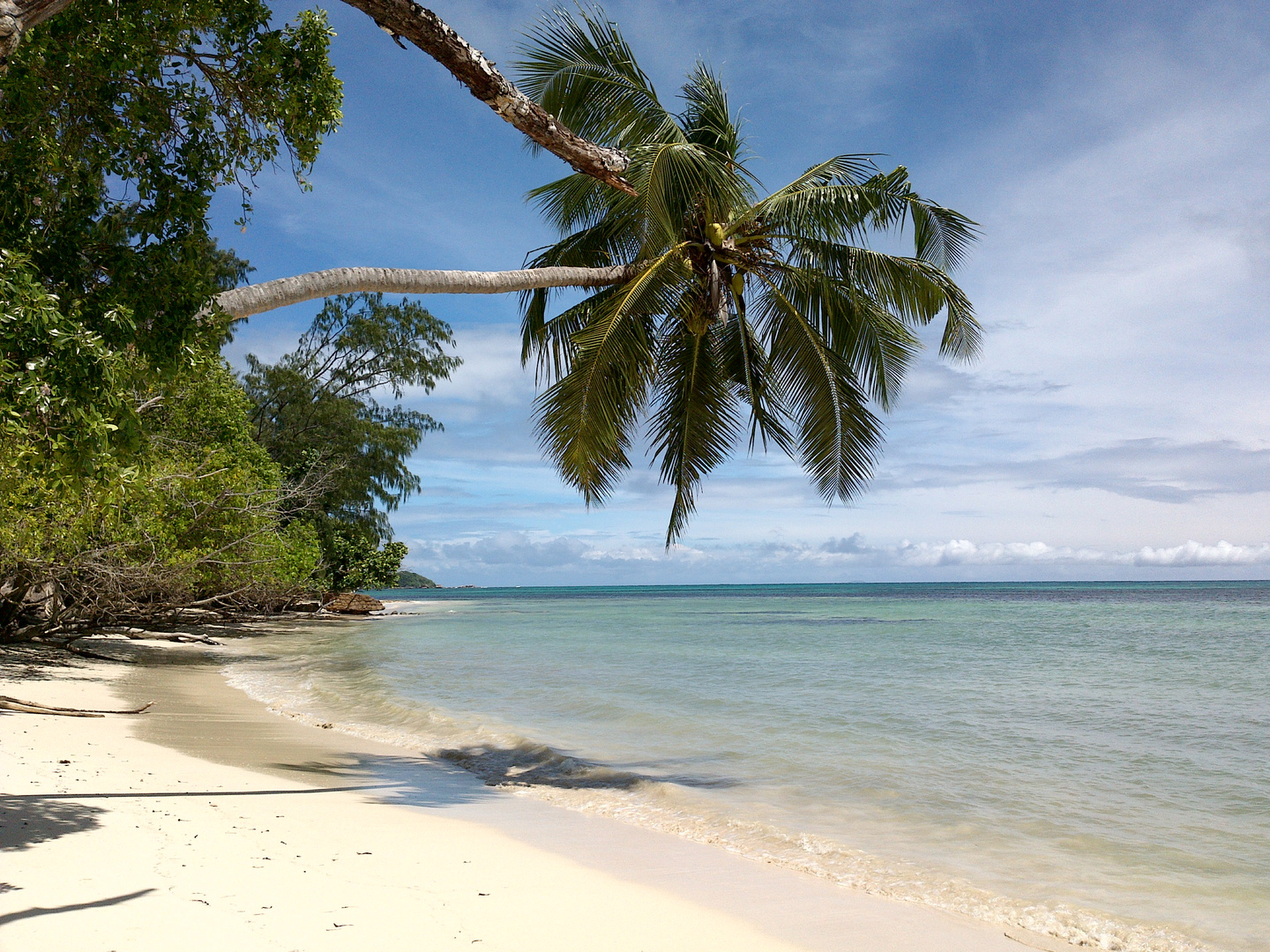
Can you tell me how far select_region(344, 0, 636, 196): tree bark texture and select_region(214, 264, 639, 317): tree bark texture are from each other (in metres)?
1.34

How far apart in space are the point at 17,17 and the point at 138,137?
5.85 feet

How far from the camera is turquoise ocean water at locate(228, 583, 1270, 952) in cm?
450

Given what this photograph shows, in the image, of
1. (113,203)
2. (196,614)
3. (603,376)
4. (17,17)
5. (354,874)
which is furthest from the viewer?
(196,614)

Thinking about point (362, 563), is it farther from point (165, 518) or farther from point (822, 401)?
point (822, 401)

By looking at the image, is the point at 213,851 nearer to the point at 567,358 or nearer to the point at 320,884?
the point at 320,884

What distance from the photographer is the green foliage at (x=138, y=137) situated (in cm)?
391

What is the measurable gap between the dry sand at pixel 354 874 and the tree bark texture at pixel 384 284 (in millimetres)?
2648

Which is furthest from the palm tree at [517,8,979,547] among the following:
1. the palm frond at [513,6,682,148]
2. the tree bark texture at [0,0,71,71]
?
the tree bark texture at [0,0,71,71]

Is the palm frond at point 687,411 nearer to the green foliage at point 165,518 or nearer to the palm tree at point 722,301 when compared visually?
the palm tree at point 722,301

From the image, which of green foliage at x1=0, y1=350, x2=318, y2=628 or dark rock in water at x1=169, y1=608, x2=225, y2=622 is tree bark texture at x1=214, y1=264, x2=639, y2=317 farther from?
dark rock in water at x1=169, y1=608, x2=225, y2=622

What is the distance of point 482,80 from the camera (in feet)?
13.7

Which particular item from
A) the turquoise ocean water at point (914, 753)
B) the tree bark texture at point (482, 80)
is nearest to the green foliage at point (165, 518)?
the tree bark texture at point (482, 80)

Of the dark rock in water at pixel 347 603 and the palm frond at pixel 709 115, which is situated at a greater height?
the palm frond at pixel 709 115

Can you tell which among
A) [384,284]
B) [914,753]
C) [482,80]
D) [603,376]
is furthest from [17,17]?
[914,753]
